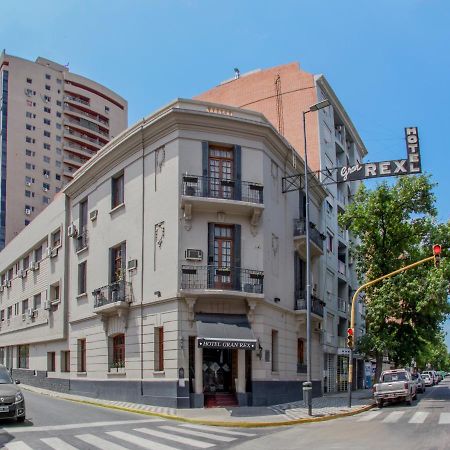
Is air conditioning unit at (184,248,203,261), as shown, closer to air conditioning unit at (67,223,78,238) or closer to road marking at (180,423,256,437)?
road marking at (180,423,256,437)

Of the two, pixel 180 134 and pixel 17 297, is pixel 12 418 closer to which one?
pixel 180 134

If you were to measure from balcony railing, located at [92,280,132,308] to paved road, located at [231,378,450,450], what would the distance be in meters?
10.2

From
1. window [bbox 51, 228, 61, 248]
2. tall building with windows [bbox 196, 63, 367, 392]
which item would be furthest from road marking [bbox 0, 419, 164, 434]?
window [bbox 51, 228, 61, 248]

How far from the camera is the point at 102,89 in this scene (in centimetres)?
10231

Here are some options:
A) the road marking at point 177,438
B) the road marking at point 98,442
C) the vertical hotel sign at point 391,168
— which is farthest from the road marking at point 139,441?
the vertical hotel sign at point 391,168

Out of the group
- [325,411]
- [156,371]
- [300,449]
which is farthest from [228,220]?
[300,449]

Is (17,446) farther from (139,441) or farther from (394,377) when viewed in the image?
(394,377)

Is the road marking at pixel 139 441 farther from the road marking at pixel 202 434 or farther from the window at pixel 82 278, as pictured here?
the window at pixel 82 278

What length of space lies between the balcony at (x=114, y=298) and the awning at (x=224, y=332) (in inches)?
157

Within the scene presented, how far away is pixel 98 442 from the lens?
1377 centimetres

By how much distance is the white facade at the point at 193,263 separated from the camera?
23141 mm

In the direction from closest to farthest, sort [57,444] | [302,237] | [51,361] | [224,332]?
[57,444], [224,332], [302,237], [51,361]

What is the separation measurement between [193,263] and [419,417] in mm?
9904

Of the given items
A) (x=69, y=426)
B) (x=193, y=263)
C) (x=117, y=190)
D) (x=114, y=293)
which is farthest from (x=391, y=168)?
(x=69, y=426)
